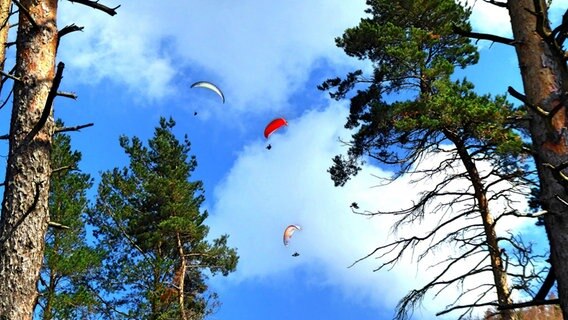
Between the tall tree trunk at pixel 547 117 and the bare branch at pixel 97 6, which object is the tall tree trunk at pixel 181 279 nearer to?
the bare branch at pixel 97 6

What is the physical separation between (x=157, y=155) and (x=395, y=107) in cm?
1746

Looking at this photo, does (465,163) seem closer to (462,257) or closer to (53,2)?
(462,257)

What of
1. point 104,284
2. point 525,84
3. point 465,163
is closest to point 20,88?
point 525,84

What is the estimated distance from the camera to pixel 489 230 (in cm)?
1051

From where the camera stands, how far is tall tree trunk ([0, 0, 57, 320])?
3740 mm

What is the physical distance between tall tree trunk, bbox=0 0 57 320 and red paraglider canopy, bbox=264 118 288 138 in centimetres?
1555

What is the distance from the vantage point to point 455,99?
10.7 meters

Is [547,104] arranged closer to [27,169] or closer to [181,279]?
[27,169]

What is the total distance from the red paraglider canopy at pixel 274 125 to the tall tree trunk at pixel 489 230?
9.60 m

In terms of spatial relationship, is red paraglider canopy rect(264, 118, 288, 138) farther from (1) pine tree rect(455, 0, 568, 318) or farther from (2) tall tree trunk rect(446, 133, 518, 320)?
(1) pine tree rect(455, 0, 568, 318)

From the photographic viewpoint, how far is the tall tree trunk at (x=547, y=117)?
10.4 ft

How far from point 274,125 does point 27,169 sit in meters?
16.7

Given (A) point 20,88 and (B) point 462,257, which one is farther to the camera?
(B) point 462,257

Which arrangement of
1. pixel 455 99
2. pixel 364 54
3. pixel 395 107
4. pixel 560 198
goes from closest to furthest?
pixel 560 198
pixel 455 99
pixel 395 107
pixel 364 54
